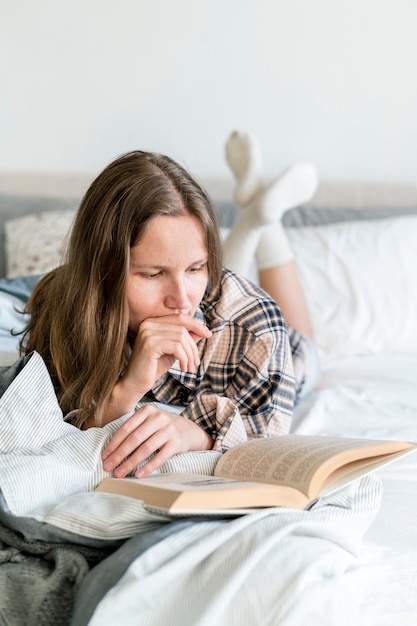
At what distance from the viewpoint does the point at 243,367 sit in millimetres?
1344

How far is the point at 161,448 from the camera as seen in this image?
1057 mm

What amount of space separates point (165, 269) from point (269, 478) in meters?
0.38

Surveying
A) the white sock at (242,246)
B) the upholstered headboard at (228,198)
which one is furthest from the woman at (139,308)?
the upholstered headboard at (228,198)

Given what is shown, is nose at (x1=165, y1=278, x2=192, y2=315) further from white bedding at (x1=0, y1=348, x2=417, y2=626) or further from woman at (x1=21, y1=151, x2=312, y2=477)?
white bedding at (x1=0, y1=348, x2=417, y2=626)

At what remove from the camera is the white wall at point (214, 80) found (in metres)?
2.33

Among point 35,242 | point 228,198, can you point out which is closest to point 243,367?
point 35,242

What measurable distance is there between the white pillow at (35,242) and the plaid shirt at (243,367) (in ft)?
2.44

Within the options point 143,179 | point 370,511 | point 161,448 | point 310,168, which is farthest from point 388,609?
point 310,168

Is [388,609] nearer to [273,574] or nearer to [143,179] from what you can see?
[273,574]

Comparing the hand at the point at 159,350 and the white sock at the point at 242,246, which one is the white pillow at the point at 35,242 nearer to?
the white sock at the point at 242,246

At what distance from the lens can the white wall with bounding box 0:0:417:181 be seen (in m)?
2.33

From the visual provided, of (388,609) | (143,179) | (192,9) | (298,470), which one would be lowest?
(388,609)

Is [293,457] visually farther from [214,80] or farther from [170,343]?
[214,80]

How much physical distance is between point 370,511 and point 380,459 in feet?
0.23
